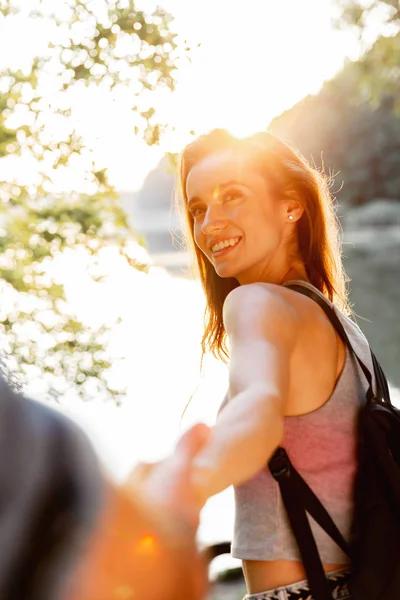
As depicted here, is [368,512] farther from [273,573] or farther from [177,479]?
[177,479]

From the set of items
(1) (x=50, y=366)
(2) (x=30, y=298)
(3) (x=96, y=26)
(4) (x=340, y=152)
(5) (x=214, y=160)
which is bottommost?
(5) (x=214, y=160)

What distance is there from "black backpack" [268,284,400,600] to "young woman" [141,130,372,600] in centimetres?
3

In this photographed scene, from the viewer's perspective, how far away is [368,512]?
4.76 ft

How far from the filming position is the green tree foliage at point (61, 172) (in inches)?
235

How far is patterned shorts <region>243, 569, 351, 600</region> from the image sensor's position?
147cm

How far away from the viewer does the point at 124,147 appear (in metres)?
6.19

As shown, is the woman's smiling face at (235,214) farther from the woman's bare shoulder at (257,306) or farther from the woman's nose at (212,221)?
the woman's bare shoulder at (257,306)

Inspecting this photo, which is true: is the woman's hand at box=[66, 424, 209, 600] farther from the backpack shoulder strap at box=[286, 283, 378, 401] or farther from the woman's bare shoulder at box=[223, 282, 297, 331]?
the backpack shoulder strap at box=[286, 283, 378, 401]

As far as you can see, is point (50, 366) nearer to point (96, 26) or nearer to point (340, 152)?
point (96, 26)

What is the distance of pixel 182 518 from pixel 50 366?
625 centimetres

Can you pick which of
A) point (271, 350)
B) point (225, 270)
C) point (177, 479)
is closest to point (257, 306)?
point (271, 350)

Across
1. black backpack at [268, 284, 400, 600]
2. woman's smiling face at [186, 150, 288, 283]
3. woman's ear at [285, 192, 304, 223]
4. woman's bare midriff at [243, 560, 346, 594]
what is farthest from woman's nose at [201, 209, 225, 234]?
woman's bare midriff at [243, 560, 346, 594]

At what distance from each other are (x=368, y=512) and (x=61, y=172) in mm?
5321

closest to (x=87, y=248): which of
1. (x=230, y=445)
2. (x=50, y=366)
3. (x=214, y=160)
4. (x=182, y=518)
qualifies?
(x=50, y=366)
